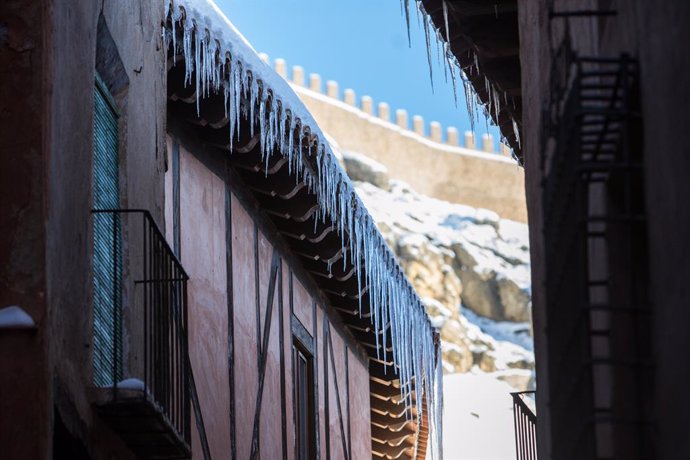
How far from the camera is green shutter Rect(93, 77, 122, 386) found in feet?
35.6

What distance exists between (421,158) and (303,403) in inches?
2380

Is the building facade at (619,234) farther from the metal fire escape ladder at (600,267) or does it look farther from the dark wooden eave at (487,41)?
the dark wooden eave at (487,41)

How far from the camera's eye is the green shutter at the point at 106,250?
10836 mm

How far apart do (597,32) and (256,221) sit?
8.34 meters

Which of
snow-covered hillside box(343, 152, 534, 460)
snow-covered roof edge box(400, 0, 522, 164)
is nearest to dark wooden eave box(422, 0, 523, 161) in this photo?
snow-covered roof edge box(400, 0, 522, 164)

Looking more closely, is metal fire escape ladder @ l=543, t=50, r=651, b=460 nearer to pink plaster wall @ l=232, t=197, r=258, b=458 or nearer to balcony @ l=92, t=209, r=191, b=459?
balcony @ l=92, t=209, r=191, b=459

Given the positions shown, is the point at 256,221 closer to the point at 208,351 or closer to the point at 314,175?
the point at 314,175

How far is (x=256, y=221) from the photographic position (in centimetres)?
1644

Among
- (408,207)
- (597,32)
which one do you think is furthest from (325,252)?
(408,207)

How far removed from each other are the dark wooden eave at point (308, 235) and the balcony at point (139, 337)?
2.48 meters

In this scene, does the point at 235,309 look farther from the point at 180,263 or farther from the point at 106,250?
the point at 106,250

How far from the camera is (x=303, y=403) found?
706 inches

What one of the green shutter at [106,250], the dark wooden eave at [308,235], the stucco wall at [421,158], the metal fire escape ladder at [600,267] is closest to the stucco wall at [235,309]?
the dark wooden eave at [308,235]

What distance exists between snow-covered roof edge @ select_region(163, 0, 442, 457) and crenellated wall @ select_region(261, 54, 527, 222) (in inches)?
2174
